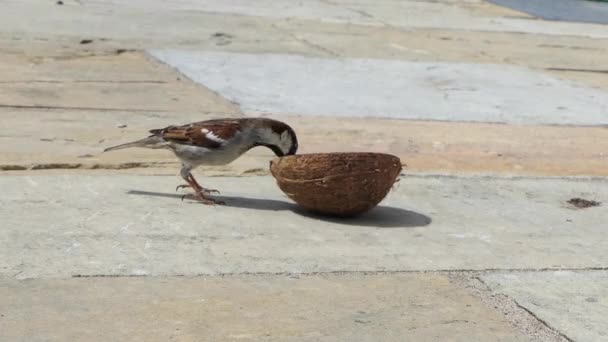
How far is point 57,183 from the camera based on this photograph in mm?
6414

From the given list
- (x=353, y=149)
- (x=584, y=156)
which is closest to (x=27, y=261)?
(x=353, y=149)

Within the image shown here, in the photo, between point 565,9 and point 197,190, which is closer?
point 197,190

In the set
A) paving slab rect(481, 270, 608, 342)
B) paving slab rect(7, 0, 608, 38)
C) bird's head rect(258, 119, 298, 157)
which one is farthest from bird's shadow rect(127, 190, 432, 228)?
paving slab rect(7, 0, 608, 38)

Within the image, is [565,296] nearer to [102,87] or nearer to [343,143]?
[343,143]

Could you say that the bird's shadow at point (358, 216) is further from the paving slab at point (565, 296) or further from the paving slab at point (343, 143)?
the paving slab at point (565, 296)

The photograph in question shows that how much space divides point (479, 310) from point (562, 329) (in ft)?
1.20

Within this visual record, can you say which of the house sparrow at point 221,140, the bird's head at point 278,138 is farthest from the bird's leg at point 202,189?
the bird's head at point 278,138

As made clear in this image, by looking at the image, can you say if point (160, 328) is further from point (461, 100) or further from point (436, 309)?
point (461, 100)

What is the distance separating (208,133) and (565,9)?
13719mm

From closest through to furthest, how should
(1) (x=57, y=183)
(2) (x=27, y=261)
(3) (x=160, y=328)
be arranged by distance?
1. (3) (x=160, y=328)
2. (2) (x=27, y=261)
3. (1) (x=57, y=183)

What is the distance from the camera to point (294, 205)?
21.0 ft

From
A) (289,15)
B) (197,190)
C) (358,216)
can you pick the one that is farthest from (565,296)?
(289,15)

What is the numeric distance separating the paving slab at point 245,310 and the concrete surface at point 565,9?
1325cm

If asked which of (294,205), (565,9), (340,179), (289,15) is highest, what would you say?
(340,179)
